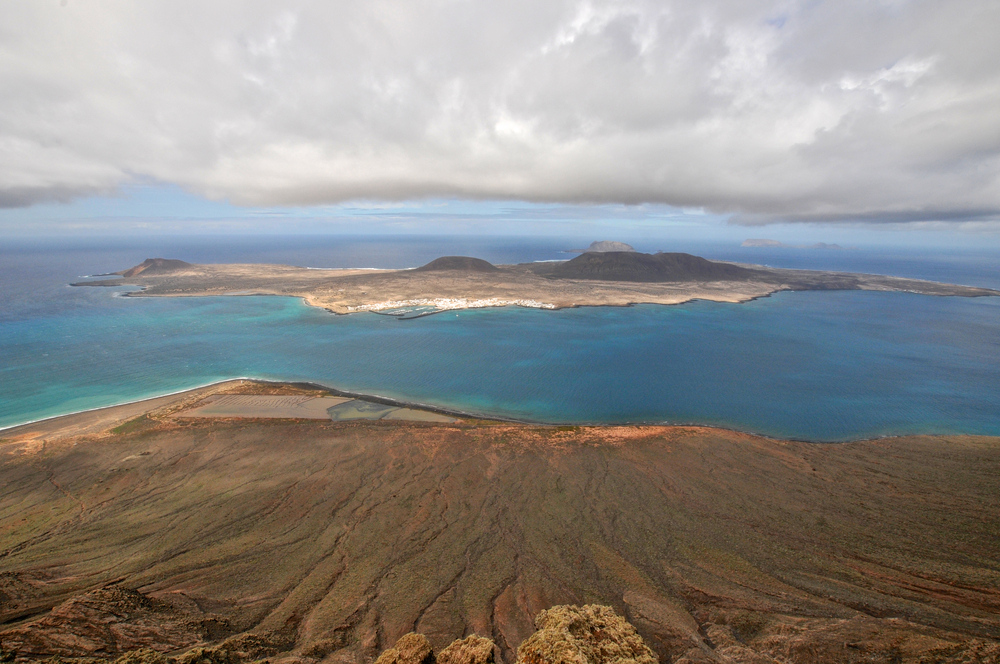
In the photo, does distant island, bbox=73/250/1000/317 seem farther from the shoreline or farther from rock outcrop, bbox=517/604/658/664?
rock outcrop, bbox=517/604/658/664

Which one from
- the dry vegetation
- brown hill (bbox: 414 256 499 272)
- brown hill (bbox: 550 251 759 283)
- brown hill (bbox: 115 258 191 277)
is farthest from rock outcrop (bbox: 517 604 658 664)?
brown hill (bbox: 115 258 191 277)

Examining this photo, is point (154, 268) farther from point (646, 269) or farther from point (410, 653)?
point (646, 269)

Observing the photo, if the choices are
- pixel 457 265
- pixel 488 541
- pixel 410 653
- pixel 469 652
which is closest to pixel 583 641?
pixel 469 652

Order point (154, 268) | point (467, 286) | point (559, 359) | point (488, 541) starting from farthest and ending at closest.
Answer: point (154, 268)
point (467, 286)
point (559, 359)
point (488, 541)

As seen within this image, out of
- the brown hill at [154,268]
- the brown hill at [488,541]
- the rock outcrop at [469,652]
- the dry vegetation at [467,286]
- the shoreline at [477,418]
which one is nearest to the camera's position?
the rock outcrop at [469,652]

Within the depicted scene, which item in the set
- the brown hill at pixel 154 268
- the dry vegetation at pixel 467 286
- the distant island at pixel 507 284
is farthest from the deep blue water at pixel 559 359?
the brown hill at pixel 154 268

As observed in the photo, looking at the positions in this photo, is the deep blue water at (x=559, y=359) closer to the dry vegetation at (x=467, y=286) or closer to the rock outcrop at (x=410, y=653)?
the dry vegetation at (x=467, y=286)

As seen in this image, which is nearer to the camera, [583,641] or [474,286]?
[583,641]
